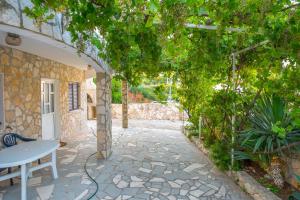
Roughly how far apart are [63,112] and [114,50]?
5160 millimetres

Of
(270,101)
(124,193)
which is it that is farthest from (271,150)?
(124,193)

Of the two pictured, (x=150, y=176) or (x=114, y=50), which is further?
(x=150, y=176)

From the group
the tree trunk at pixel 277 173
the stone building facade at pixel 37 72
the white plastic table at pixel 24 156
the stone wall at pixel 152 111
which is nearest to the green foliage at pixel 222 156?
the tree trunk at pixel 277 173

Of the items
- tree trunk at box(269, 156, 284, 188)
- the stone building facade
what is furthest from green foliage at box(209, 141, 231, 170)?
the stone building facade

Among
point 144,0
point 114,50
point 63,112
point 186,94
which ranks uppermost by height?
point 144,0

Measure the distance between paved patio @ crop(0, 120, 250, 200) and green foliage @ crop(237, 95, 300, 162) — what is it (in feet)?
2.86

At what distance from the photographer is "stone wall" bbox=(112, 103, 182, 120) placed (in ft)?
49.6

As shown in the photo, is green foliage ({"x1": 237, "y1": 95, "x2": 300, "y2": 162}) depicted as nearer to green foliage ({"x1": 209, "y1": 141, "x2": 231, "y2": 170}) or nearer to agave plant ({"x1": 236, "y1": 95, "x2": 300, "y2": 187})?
agave plant ({"x1": 236, "y1": 95, "x2": 300, "y2": 187})

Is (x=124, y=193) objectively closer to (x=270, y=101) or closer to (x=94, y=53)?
(x=94, y=53)

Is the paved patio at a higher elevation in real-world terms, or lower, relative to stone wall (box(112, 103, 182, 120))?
lower

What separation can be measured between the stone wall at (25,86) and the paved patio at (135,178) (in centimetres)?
119

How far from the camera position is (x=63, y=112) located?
25.4 feet

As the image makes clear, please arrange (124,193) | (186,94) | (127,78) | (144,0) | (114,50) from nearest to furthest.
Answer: (144,0)
(114,50)
(124,193)
(127,78)
(186,94)

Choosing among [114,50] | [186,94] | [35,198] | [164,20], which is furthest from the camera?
[186,94]
